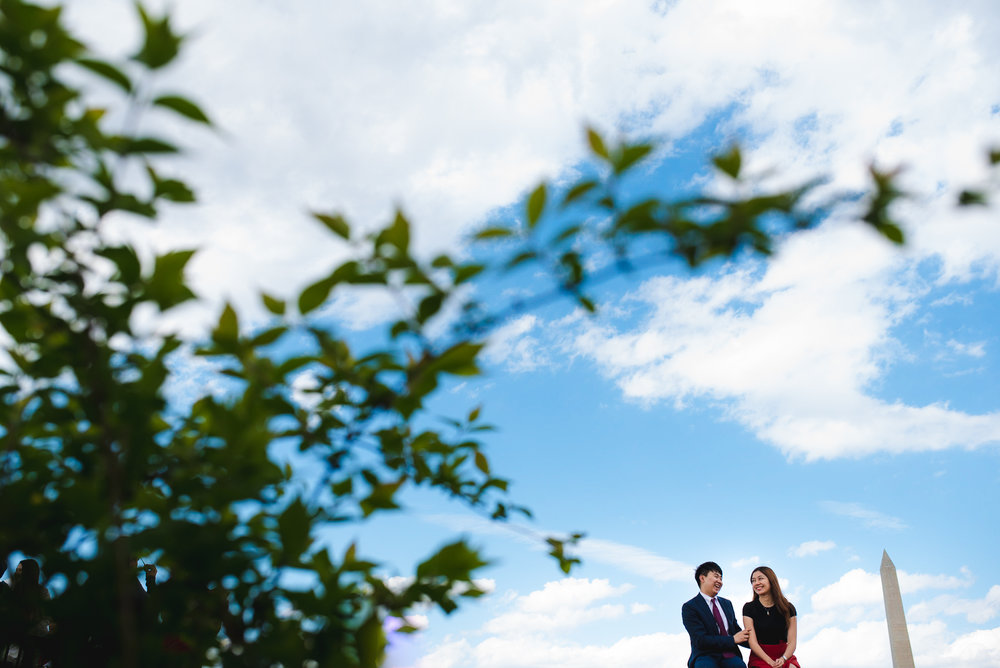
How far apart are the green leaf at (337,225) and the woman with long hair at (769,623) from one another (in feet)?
23.5

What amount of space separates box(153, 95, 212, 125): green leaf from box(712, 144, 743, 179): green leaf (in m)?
0.86

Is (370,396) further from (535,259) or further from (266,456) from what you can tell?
(535,259)

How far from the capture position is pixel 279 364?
1.40 metres

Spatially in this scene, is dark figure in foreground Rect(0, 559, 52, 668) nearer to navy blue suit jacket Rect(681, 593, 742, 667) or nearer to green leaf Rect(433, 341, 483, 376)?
green leaf Rect(433, 341, 483, 376)

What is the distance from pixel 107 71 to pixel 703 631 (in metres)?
7.00

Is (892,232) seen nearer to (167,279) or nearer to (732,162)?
(732,162)

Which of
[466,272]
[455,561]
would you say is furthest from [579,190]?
[455,561]

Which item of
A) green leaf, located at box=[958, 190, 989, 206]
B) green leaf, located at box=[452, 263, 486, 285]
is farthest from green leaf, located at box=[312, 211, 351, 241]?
green leaf, located at box=[958, 190, 989, 206]

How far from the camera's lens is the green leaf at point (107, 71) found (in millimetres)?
1120

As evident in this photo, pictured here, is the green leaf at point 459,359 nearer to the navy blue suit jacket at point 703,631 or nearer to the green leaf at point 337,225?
the green leaf at point 337,225

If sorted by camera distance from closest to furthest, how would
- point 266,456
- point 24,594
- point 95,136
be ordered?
point 95,136 → point 266,456 → point 24,594

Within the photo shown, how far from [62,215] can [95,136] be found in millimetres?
173

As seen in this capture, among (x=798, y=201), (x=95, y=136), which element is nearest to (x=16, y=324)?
(x=95, y=136)

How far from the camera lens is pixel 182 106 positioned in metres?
1.15
